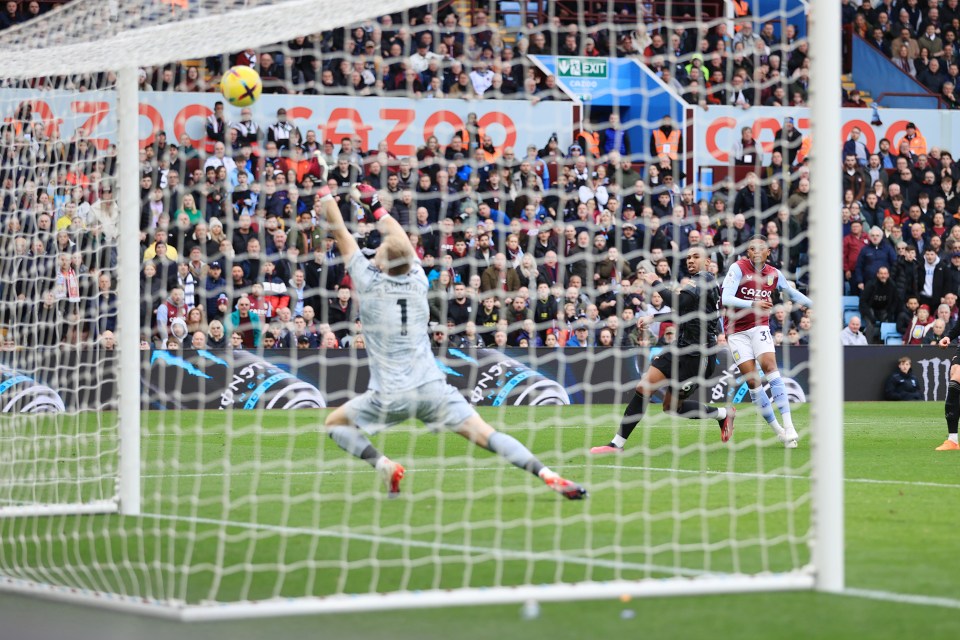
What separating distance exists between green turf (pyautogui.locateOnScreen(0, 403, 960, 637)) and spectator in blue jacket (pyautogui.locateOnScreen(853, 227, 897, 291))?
8.72m

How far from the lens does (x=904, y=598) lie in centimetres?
666

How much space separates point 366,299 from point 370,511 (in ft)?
4.61

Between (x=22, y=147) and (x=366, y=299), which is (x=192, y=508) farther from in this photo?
(x=22, y=147)

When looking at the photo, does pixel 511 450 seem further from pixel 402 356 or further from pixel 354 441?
pixel 354 441

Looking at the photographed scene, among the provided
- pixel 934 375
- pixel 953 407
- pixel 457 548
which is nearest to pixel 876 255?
pixel 934 375

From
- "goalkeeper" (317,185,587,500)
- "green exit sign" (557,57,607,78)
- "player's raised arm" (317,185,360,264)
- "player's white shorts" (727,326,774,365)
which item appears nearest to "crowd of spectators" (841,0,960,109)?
"green exit sign" (557,57,607,78)

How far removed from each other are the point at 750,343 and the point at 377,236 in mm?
5121

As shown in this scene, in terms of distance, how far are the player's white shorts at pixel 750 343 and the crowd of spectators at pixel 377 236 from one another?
786 mm

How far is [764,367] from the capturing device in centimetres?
1499

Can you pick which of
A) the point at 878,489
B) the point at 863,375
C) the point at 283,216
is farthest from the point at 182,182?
the point at 863,375

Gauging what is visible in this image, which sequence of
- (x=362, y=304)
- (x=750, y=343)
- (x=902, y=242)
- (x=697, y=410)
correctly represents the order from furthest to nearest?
(x=902, y=242) < (x=697, y=410) < (x=750, y=343) < (x=362, y=304)

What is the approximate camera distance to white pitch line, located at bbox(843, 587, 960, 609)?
21.4 feet

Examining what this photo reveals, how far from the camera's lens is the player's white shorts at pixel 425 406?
379 inches

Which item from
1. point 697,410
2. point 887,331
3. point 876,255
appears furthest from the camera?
point 887,331
